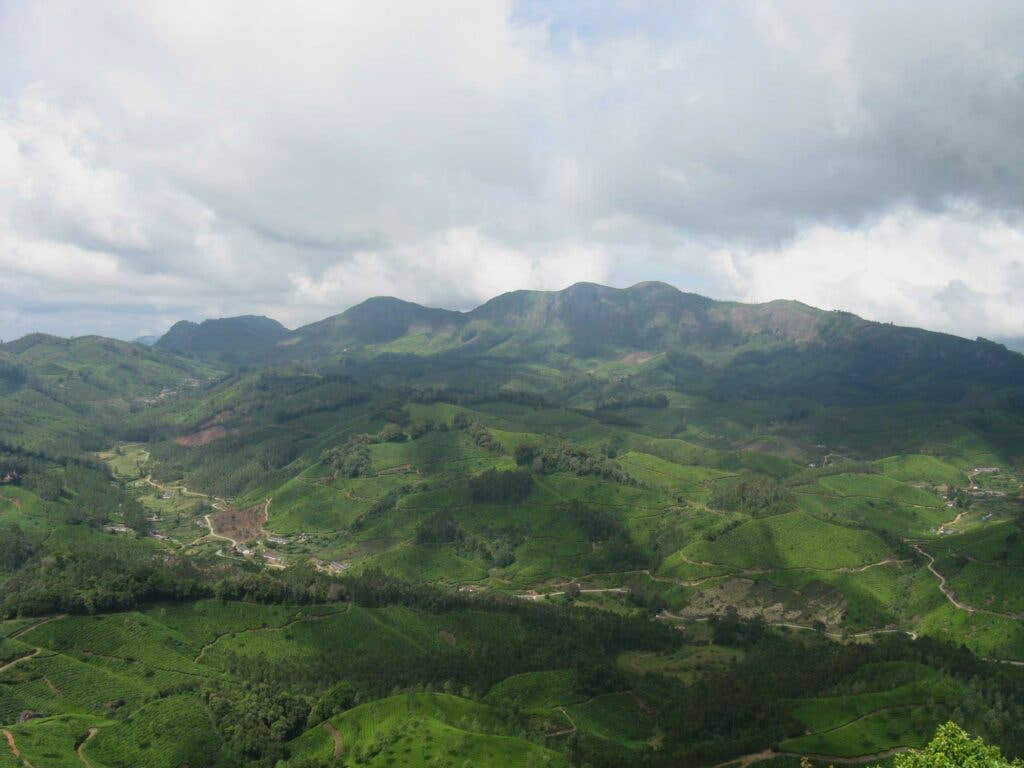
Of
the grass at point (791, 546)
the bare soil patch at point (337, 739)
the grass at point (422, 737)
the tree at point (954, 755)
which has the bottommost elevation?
the bare soil patch at point (337, 739)

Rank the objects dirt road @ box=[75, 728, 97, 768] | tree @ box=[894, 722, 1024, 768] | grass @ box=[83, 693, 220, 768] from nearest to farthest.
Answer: tree @ box=[894, 722, 1024, 768]
dirt road @ box=[75, 728, 97, 768]
grass @ box=[83, 693, 220, 768]

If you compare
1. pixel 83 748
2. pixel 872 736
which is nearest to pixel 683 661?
pixel 872 736

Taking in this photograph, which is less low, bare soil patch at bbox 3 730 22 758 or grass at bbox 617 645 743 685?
bare soil patch at bbox 3 730 22 758

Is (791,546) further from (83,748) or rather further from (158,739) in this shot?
(83,748)

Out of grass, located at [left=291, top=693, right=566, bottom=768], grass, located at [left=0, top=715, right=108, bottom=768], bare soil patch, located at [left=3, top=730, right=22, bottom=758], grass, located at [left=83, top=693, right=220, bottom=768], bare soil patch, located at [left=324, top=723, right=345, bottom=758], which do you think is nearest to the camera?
bare soil patch, located at [left=3, top=730, right=22, bottom=758]

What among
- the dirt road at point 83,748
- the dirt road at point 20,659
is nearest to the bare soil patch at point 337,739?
the dirt road at point 83,748

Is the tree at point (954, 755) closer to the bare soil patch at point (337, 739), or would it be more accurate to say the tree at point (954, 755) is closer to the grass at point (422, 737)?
the grass at point (422, 737)

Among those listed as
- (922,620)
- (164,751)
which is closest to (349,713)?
(164,751)

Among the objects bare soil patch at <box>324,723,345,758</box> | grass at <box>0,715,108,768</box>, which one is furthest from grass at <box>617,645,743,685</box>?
grass at <box>0,715,108,768</box>

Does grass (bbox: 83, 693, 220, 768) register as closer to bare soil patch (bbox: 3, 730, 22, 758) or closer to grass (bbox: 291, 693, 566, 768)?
bare soil patch (bbox: 3, 730, 22, 758)

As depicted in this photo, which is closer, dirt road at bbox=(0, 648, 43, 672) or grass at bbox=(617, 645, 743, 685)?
dirt road at bbox=(0, 648, 43, 672)

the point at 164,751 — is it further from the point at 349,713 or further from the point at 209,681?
the point at 349,713
